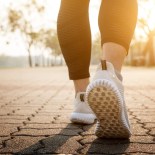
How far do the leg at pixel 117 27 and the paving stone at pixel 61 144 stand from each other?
1.55 ft

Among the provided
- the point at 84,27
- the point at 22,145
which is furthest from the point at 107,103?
the point at 84,27

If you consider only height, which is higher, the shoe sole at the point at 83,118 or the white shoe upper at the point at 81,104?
the white shoe upper at the point at 81,104

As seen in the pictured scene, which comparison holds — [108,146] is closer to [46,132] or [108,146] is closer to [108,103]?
[108,103]

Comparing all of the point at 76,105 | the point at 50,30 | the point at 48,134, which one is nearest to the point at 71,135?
the point at 48,134

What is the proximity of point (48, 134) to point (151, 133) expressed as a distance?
61 cm

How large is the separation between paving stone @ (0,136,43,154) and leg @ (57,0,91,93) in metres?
0.57

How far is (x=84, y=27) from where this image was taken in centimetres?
234

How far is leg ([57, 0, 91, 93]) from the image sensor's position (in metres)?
2.28

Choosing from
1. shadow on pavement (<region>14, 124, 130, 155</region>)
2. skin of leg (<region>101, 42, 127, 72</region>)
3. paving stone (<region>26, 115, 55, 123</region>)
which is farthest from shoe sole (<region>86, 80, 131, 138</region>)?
paving stone (<region>26, 115, 55, 123</region>)

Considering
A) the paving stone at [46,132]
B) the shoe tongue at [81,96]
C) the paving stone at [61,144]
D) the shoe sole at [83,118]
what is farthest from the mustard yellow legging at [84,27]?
the paving stone at [61,144]

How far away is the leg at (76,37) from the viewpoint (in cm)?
228

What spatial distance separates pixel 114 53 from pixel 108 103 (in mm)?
350

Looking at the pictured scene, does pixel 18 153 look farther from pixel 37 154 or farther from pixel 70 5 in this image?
pixel 70 5

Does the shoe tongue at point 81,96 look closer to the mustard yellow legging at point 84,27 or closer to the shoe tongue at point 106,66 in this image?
the mustard yellow legging at point 84,27
